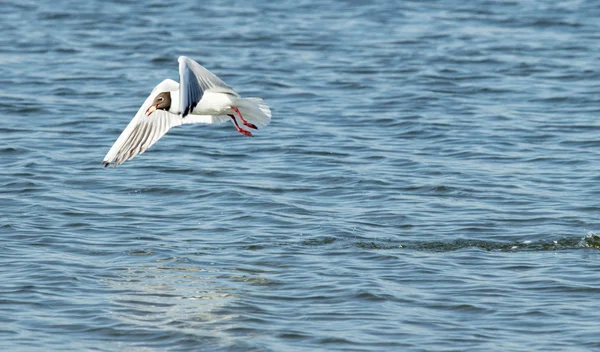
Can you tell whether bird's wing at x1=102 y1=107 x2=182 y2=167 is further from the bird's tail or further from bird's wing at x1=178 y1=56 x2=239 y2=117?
bird's wing at x1=178 y1=56 x2=239 y2=117

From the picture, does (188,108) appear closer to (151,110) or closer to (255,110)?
(151,110)

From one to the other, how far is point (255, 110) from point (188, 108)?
1.32 m

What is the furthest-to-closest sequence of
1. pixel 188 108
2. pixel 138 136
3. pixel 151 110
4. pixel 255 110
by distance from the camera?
pixel 138 136
pixel 255 110
pixel 151 110
pixel 188 108

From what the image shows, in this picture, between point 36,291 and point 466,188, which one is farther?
point 466,188

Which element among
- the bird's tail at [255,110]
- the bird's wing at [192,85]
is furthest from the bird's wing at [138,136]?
the bird's wing at [192,85]

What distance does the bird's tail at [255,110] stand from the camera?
30.8 feet

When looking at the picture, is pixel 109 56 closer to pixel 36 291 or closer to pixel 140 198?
pixel 140 198

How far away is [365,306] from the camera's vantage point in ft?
25.0

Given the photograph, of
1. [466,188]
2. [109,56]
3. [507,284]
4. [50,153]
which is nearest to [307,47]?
[109,56]

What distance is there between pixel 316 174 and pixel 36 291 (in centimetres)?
424

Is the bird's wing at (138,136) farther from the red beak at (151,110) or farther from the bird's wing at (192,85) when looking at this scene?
the bird's wing at (192,85)

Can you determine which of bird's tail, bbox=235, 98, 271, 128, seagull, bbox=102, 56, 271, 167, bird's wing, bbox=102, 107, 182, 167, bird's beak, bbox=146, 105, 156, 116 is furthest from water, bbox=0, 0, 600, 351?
bird's beak, bbox=146, 105, 156, 116

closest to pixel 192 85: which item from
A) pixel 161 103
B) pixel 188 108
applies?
pixel 188 108

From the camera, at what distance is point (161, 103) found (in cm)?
921
